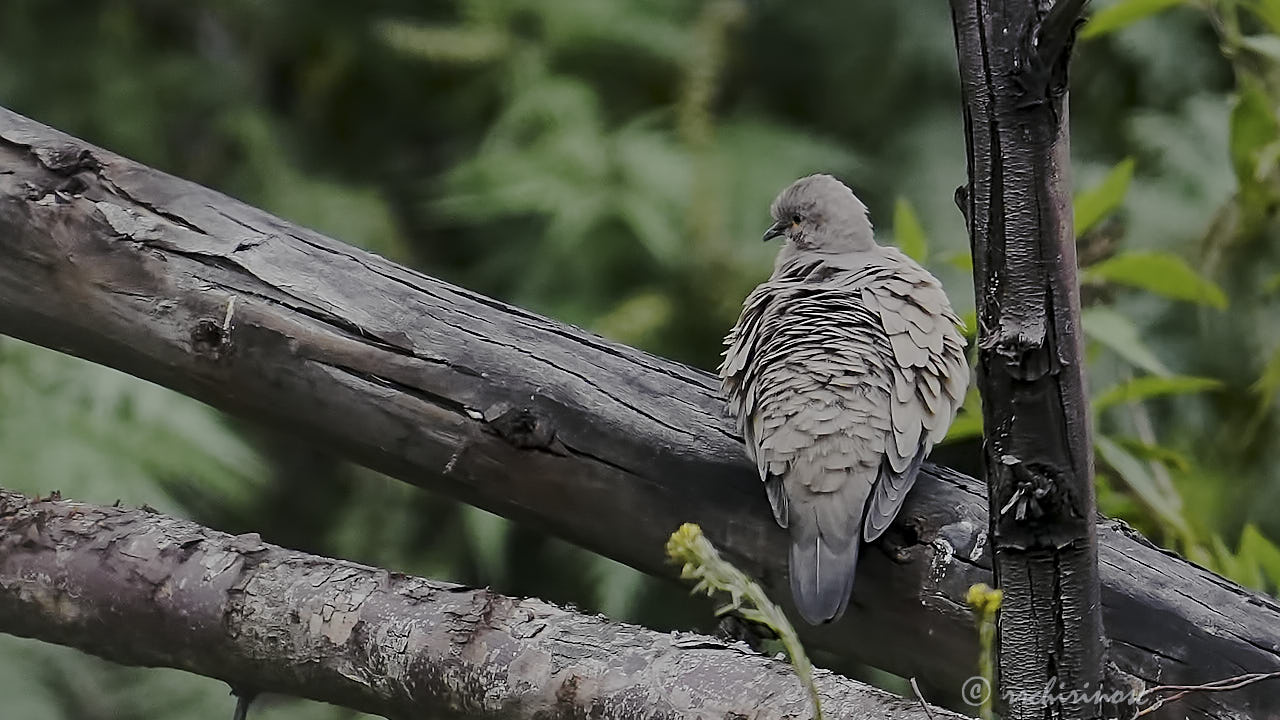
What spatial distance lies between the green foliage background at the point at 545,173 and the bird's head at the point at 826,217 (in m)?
0.60

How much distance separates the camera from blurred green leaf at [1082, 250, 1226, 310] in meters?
1.15

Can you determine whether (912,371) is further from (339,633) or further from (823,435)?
(339,633)

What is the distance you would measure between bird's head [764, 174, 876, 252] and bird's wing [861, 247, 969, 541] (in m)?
0.20

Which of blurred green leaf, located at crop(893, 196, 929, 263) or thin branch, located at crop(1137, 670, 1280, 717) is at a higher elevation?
blurred green leaf, located at crop(893, 196, 929, 263)

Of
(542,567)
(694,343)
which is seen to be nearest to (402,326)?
(694,343)

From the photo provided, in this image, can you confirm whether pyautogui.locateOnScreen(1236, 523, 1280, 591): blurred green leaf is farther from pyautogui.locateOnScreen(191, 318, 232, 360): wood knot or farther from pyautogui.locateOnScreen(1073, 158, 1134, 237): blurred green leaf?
pyautogui.locateOnScreen(191, 318, 232, 360): wood knot

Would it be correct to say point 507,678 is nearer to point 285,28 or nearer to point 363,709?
point 363,709

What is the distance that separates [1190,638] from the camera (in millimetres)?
862

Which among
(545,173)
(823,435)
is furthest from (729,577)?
(545,173)

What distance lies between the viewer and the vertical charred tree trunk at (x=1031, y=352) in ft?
1.93

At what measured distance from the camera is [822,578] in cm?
91

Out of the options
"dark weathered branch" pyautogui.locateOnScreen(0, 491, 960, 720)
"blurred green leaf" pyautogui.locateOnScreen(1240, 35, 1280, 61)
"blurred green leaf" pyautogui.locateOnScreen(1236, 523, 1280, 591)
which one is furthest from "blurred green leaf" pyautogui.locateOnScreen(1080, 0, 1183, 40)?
"dark weathered branch" pyautogui.locateOnScreen(0, 491, 960, 720)

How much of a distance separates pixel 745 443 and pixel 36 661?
1.43 m

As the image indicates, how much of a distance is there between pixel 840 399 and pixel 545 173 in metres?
1.38
